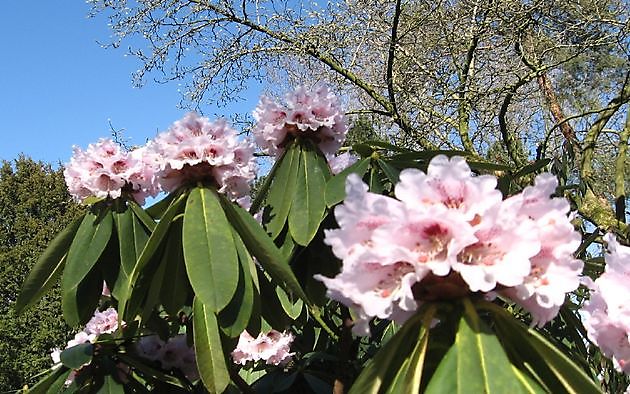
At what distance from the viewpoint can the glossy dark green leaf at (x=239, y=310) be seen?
3.92ft

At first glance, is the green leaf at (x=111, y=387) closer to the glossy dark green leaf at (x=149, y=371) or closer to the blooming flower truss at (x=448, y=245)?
the glossy dark green leaf at (x=149, y=371)

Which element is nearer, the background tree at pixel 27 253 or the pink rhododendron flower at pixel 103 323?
the pink rhododendron flower at pixel 103 323

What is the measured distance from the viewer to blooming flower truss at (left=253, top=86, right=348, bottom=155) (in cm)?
161

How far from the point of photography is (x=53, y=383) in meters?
1.54

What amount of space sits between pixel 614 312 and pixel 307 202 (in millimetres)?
673

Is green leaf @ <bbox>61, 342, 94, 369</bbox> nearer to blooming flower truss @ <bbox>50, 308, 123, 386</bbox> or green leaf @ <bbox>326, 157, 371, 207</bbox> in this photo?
blooming flower truss @ <bbox>50, 308, 123, 386</bbox>

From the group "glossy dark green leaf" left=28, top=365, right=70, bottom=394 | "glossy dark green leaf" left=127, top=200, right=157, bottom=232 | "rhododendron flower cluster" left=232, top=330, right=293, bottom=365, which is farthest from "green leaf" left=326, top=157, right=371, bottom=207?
"rhododendron flower cluster" left=232, top=330, right=293, bottom=365

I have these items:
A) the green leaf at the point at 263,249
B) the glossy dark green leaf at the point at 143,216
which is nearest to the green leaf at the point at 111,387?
the glossy dark green leaf at the point at 143,216

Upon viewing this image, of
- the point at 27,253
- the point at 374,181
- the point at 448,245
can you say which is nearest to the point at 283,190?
the point at 374,181

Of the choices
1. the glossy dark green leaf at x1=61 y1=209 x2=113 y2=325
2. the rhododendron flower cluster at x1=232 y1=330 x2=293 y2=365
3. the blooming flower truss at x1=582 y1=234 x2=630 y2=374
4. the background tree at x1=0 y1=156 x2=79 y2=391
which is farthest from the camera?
the background tree at x1=0 y1=156 x2=79 y2=391

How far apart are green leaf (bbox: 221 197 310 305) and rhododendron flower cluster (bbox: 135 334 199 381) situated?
0.48 m

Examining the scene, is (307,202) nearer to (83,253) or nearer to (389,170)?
(389,170)

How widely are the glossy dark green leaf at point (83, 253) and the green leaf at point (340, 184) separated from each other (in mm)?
498

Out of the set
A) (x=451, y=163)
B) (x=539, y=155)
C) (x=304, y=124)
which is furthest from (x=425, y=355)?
(x=539, y=155)
